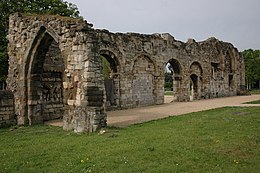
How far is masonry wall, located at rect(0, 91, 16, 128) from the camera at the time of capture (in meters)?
11.1

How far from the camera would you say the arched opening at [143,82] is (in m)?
17.7

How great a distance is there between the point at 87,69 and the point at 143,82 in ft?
31.5

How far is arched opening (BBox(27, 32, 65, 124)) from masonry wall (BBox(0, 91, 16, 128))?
0.69m

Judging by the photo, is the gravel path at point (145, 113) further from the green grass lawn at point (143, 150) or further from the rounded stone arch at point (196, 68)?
the rounded stone arch at point (196, 68)

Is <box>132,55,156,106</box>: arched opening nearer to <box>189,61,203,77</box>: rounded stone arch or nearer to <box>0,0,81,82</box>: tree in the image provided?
<box>189,61,203,77</box>: rounded stone arch

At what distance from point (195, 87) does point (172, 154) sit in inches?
750

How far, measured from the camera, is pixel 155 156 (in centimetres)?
559

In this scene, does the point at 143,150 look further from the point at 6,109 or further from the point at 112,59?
the point at 112,59

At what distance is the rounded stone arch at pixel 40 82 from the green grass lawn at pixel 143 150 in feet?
8.66

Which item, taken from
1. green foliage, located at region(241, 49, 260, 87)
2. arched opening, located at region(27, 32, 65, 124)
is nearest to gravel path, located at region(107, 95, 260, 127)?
arched opening, located at region(27, 32, 65, 124)

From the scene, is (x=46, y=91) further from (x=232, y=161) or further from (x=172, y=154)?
(x=232, y=161)

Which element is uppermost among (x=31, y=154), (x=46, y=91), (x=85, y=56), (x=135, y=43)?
(x=135, y=43)

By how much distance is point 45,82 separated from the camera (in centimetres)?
1302

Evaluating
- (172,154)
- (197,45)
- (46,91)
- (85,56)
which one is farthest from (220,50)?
(172,154)
